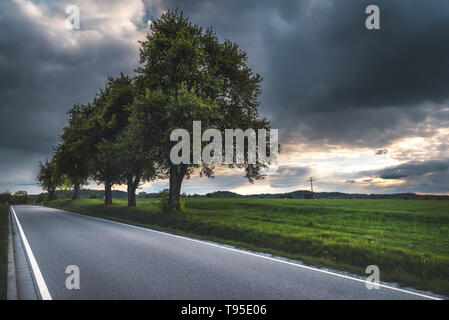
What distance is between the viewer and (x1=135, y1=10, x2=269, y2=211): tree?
2075 centimetres

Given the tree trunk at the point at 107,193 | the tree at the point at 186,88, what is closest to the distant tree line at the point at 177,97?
the tree at the point at 186,88

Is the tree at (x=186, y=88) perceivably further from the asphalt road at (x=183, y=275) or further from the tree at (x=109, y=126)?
the asphalt road at (x=183, y=275)

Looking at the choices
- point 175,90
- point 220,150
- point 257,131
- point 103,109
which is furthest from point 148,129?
point 103,109

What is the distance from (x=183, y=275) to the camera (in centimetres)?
721

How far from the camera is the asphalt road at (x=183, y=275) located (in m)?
5.99

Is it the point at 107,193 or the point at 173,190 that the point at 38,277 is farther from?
the point at 107,193

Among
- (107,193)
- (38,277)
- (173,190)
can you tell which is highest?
(173,190)

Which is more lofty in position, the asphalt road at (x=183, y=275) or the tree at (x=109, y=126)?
the tree at (x=109, y=126)

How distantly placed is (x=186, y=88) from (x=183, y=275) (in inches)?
629

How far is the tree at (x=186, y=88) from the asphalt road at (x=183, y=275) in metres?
11.2

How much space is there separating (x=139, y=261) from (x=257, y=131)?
719 inches

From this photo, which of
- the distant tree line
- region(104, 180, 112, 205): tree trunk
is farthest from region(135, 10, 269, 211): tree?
region(104, 180, 112, 205): tree trunk

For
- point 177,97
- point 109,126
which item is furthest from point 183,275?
point 109,126
